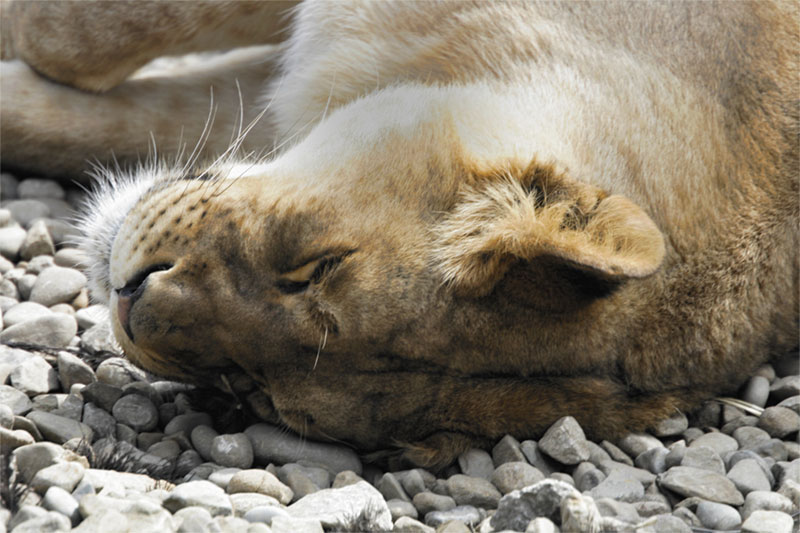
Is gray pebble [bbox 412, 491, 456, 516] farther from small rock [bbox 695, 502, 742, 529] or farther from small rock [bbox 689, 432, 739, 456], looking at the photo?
small rock [bbox 689, 432, 739, 456]

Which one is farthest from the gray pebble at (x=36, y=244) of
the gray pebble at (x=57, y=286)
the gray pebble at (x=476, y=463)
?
the gray pebble at (x=476, y=463)

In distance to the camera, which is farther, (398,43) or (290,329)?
Answer: (398,43)

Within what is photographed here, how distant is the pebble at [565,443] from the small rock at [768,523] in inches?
18.4

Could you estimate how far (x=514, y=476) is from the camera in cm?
276

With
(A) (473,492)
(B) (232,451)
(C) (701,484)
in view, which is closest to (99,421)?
(B) (232,451)

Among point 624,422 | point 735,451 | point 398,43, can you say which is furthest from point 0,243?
point 735,451

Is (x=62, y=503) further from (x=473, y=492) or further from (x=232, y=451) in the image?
(x=473, y=492)

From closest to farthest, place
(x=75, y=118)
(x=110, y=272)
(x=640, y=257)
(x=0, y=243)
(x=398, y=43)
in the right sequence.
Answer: (x=640, y=257) → (x=110, y=272) → (x=398, y=43) → (x=0, y=243) → (x=75, y=118)

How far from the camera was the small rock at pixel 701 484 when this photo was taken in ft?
8.91

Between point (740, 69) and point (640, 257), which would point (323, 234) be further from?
point (740, 69)

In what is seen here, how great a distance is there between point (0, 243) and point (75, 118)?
2.35 feet

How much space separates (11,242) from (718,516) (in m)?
2.89

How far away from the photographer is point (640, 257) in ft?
8.34

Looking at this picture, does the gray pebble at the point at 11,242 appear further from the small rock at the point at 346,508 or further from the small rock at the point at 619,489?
the small rock at the point at 619,489
